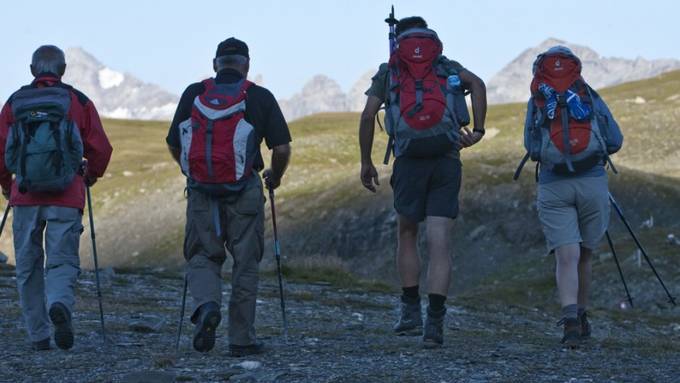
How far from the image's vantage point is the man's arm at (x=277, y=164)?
416 inches

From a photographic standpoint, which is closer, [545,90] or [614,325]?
[545,90]

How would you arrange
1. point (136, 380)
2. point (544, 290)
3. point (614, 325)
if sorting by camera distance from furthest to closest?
point (544, 290) → point (614, 325) → point (136, 380)

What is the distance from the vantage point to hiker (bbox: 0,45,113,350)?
10859 mm

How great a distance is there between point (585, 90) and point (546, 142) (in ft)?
2.12

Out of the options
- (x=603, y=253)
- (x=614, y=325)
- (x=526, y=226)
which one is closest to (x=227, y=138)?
(x=614, y=325)

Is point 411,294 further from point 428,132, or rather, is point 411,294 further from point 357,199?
point 357,199

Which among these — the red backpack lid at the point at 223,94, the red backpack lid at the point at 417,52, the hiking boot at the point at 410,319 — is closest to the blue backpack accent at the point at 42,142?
the red backpack lid at the point at 223,94

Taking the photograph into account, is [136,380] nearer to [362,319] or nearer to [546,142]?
[546,142]

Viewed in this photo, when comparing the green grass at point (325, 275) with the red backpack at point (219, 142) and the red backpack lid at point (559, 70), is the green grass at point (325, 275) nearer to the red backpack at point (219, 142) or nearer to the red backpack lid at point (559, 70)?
the red backpack lid at point (559, 70)

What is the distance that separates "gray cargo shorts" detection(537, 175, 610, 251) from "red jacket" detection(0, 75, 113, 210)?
14.2ft

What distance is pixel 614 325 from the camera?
19.1 m

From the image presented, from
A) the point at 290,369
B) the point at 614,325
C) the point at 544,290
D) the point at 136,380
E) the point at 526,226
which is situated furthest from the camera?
the point at 526,226

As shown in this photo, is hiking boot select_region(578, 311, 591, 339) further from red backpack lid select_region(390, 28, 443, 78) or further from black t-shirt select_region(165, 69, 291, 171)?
black t-shirt select_region(165, 69, 291, 171)

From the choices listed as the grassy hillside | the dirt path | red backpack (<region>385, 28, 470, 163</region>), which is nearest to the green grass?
the dirt path
